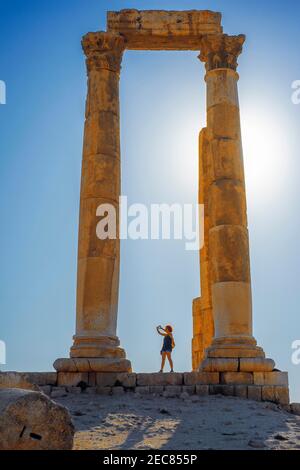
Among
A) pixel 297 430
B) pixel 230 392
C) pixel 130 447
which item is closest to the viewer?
pixel 130 447

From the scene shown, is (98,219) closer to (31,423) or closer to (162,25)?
(162,25)

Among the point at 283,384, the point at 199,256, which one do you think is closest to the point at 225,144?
the point at 199,256

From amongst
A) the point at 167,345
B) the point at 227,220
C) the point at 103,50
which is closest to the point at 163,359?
the point at 167,345

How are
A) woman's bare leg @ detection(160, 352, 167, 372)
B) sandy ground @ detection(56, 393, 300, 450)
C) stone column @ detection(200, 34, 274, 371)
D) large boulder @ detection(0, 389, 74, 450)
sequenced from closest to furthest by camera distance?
large boulder @ detection(0, 389, 74, 450) < sandy ground @ detection(56, 393, 300, 450) < stone column @ detection(200, 34, 274, 371) < woman's bare leg @ detection(160, 352, 167, 372)

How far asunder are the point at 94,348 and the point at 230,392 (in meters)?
4.72

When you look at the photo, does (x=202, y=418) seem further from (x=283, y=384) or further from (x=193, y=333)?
(x=193, y=333)

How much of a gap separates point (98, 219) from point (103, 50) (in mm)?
7067

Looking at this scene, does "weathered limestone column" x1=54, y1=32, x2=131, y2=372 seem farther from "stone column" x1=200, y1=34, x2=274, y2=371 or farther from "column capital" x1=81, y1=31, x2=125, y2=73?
"stone column" x1=200, y1=34, x2=274, y2=371

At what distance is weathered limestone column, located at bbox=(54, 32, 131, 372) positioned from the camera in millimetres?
20172

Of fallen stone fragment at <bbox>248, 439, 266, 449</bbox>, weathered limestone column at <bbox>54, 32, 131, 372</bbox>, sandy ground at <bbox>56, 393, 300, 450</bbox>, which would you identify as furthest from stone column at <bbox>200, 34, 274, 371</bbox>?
fallen stone fragment at <bbox>248, 439, 266, 449</bbox>

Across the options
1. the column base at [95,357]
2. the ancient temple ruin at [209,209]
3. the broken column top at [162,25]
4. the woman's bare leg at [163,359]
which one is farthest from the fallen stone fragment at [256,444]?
the broken column top at [162,25]

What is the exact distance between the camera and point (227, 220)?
21.7 meters

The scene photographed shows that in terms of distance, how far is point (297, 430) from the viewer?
47.2 feet

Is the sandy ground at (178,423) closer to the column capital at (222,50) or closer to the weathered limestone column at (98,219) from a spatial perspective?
the weathered limestone column at (98,219)
